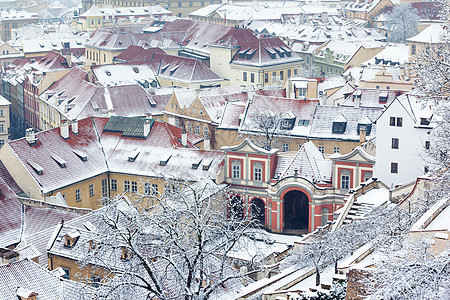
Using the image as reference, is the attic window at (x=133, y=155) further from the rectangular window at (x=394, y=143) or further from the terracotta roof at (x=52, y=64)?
the terracotta roof at (x=52, y=64)

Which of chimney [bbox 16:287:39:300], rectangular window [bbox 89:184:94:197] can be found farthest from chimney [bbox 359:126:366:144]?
chimney [bbox 16:287:39:300]

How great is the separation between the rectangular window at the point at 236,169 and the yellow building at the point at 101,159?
1.19 metres

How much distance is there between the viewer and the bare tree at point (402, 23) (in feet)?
464

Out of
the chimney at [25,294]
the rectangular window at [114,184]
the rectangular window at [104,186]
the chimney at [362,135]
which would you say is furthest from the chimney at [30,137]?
the chimney at [25,294]

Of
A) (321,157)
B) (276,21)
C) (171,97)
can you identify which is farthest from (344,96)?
(276,21)

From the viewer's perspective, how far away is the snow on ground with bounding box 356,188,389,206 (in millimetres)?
49156

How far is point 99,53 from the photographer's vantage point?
120562 mm

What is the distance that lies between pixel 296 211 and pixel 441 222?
31912 millimetres

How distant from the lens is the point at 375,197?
50375 millimetres

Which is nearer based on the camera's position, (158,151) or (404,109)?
(404,109)

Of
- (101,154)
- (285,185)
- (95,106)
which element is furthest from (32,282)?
(95,106)

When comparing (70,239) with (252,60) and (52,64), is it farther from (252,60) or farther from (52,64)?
(252,60)

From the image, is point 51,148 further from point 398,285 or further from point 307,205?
point 398,285

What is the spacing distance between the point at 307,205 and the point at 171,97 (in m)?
25.8
